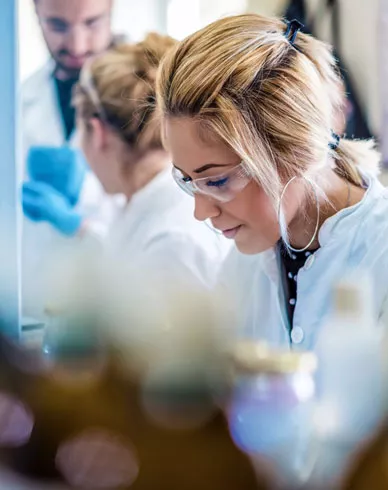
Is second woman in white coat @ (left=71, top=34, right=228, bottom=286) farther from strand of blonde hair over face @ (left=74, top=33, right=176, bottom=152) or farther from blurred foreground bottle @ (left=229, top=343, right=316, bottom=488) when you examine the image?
blurred foreground bottle @ (left=229, top=343, right=316, bottom=488)

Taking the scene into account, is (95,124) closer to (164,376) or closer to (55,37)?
(55,37)

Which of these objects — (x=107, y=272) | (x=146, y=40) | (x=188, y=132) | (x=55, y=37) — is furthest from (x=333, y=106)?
(x=55, y=37)

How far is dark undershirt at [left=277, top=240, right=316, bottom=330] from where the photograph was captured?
1.00m

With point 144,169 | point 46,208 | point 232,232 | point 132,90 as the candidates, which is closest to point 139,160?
point 144,169

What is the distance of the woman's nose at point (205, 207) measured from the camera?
935 mm

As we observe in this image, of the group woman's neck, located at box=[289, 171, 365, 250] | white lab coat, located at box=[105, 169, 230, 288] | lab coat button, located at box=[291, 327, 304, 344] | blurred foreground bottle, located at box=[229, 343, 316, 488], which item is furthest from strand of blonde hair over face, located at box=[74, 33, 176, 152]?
blurred foreground bottle, located at box=[229, 343, 316, 488]

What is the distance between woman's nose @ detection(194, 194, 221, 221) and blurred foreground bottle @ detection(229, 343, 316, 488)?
2.07 feet

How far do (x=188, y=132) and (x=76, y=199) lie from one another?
742mm

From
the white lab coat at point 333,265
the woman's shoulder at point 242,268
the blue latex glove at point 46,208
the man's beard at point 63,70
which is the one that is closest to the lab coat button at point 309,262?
the white lab coat at point 333,265

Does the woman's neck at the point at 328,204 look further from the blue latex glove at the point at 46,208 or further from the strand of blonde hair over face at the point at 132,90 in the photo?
the blue latex glove at the point at 46,208

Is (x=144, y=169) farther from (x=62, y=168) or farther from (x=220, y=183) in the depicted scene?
(x=220, y=183)

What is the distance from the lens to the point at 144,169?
131cm

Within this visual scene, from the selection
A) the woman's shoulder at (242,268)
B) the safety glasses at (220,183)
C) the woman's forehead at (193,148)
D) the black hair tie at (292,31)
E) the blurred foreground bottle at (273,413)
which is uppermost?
the blurred foreground bottle at (273,413)

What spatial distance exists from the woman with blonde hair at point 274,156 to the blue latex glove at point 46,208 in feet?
1.91
